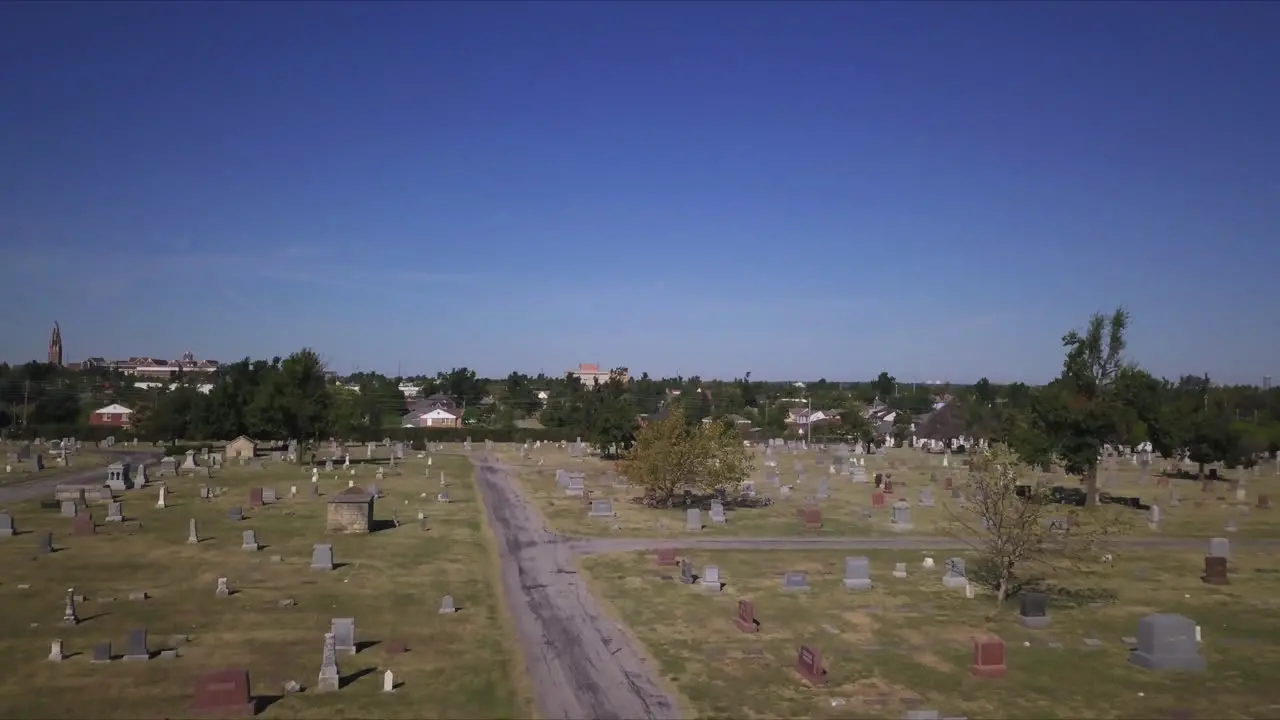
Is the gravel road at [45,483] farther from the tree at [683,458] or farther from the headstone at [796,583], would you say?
the headstone at [796,583]

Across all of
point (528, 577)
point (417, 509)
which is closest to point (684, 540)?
point (528, 577)

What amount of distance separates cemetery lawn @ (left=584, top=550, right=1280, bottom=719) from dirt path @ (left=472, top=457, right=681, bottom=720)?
27.0 inches

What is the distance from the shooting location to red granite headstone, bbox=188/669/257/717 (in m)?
16.2

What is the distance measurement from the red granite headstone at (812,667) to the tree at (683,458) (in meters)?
25.9

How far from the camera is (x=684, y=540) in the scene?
36.6 metres

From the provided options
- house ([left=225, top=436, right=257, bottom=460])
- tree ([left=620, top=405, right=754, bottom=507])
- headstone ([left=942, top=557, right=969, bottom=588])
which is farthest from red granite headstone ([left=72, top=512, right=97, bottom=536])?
house ([left=225, top=436, right=257, bottom=460])

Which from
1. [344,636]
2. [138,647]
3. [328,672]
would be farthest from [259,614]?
[328,672]

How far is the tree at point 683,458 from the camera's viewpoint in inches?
1788

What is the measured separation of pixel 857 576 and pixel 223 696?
1812 cm

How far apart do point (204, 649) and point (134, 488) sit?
35373 millimetres

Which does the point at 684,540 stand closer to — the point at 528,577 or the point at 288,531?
the point at 528,577

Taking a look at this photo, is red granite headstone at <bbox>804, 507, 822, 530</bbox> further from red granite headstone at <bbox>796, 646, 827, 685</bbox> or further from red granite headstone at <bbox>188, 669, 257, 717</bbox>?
red granite headstone at <bbox>188, 669, 257, 717</bbox>

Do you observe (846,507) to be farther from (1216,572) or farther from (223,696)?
(223,696)

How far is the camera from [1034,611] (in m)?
23.5
